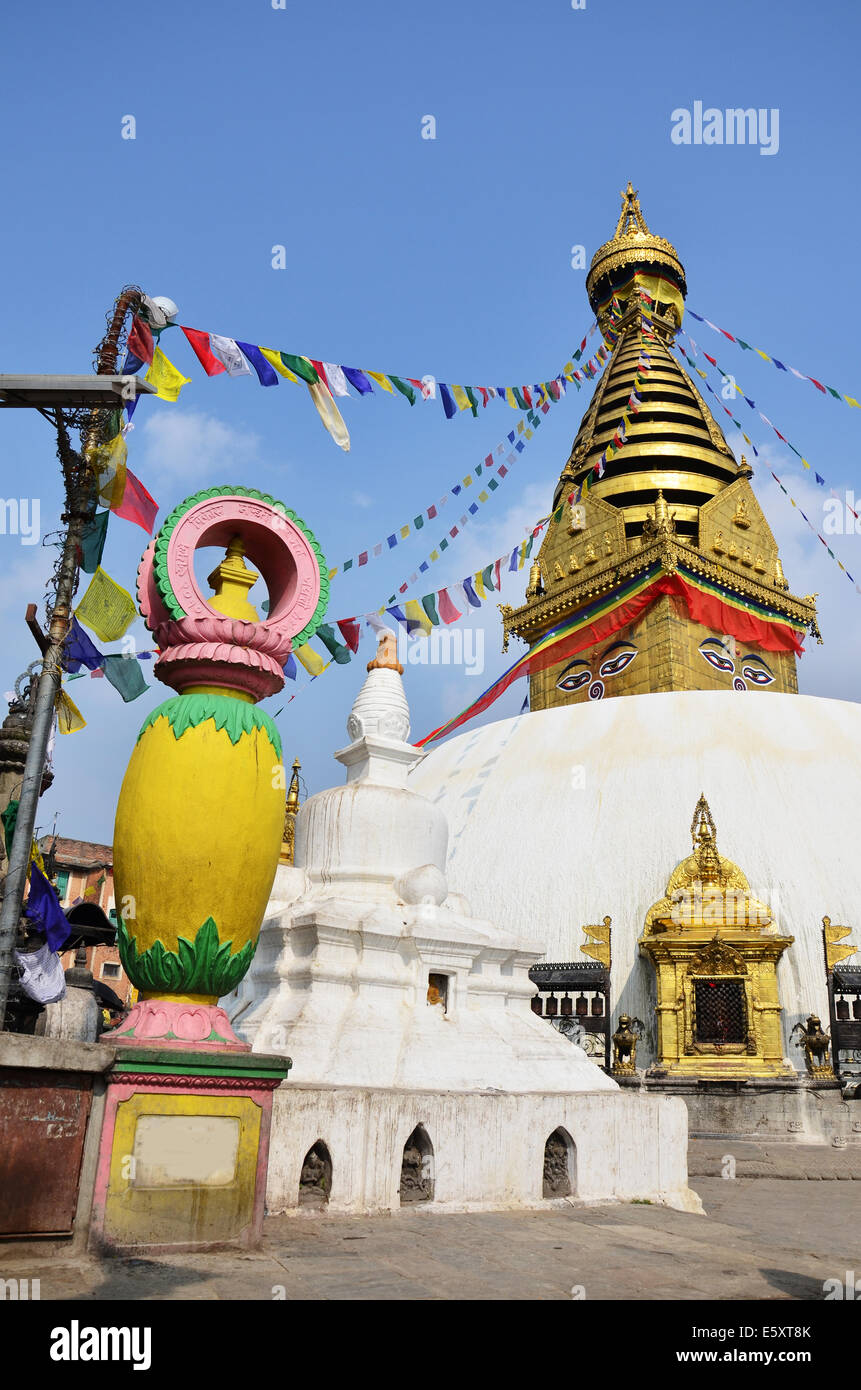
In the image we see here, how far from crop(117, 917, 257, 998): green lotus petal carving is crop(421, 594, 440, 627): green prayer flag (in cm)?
930

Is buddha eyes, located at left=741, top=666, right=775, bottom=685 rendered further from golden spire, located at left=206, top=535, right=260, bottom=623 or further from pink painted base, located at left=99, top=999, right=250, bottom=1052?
pink painted base, located at left=99, top=999, right=250, bottom=1052

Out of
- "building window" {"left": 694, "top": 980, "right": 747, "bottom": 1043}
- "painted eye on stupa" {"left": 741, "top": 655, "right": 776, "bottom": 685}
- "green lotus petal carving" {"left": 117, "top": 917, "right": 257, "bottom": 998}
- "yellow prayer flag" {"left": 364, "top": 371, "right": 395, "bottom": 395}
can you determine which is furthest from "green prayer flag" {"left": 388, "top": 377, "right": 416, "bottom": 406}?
"painted eye on stupa" {"left": 741, "top": 655, "right": 776, "bottom": 685}

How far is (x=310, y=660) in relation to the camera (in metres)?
9.27

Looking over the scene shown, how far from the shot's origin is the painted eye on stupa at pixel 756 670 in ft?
84.7

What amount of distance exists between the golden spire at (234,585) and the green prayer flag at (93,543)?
289 cm

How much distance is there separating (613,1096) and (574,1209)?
0.90m

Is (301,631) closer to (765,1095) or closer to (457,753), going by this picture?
(765,1095)

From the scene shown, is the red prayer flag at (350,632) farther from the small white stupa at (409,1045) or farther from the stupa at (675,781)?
the stupa at (675,781)

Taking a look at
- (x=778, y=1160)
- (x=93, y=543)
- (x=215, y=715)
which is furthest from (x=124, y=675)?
(x=778, y=1160)

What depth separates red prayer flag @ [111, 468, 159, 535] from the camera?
7551 millimetres

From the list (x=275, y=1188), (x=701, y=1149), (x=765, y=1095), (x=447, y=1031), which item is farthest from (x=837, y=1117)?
(x=275, y=1188)

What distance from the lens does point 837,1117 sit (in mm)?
12172

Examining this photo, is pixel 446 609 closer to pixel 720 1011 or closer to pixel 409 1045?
pixel 720 1011

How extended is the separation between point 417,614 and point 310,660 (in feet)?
14.6
